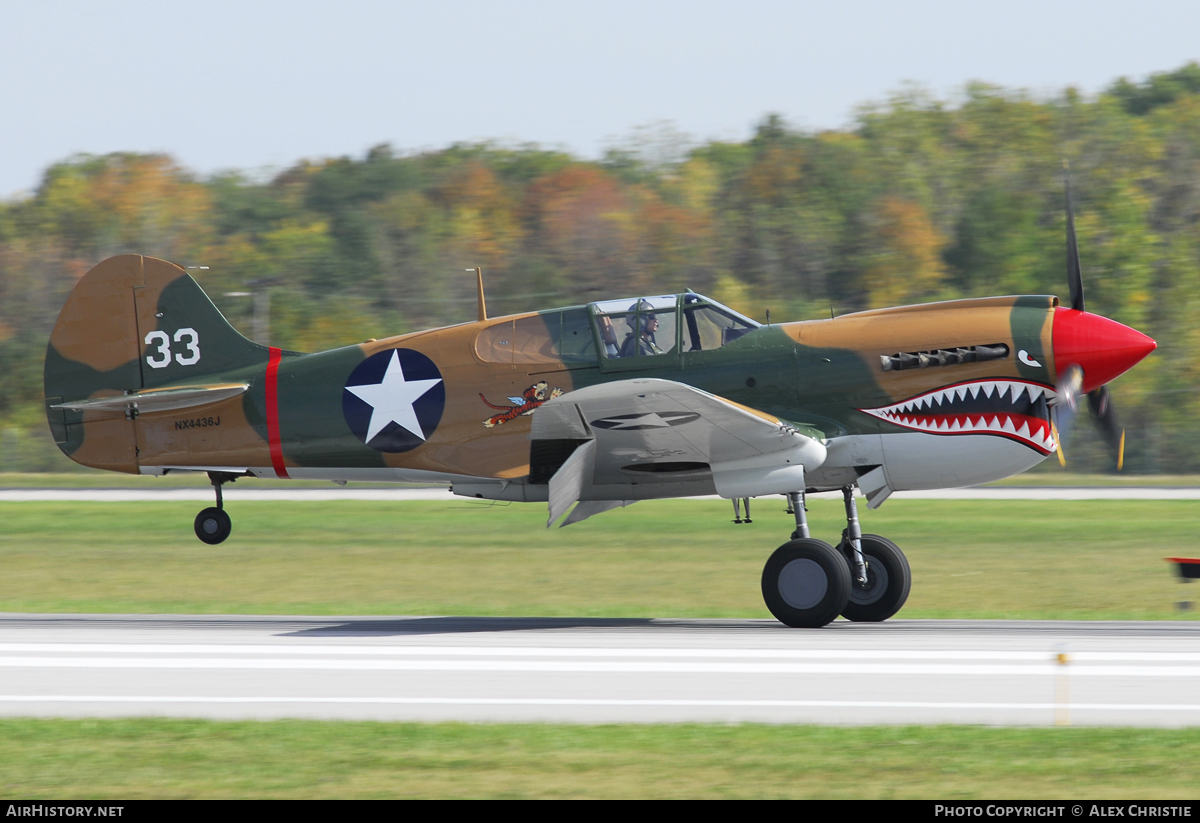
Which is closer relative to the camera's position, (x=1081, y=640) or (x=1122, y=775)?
(x=1122, y=775)

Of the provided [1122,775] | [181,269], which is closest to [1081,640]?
[1122,775]

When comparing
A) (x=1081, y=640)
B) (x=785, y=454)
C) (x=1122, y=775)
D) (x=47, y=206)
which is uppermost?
(x=47, y=206)

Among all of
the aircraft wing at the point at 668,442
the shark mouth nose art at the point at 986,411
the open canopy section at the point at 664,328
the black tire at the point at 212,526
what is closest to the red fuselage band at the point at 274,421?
the black tire at the point at 212,526

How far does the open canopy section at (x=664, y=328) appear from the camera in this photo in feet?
40.4

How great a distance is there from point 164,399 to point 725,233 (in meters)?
42.7

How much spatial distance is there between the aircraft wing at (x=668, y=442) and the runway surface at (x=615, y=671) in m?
1.36

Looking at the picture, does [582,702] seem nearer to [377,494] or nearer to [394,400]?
[394,400]

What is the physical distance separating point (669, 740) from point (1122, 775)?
230 centimetres

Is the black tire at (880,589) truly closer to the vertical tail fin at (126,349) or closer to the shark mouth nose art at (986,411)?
the shark mouth nose art at (986,411)

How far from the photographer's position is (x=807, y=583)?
1148cm

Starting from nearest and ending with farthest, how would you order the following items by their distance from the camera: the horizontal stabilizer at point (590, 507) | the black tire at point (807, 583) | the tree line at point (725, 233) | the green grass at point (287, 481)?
the black tire at point (807, 583), the horizontal stabilizer at point (590, 507), the green grass at point (287, 481), the tree line at point (725, 233)

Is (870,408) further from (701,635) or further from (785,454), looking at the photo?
(701,635)

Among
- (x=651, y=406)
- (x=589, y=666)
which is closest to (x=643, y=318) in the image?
(x=651, y=406)

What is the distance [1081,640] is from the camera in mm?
10703
